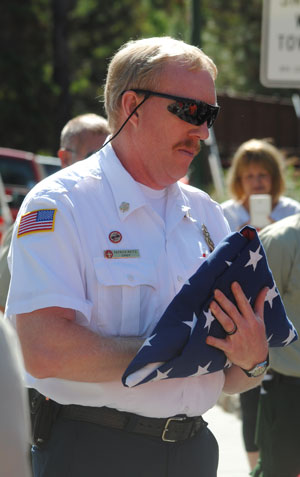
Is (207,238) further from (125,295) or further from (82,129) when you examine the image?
(82,129)

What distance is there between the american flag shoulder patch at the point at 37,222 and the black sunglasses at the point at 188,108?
0.46 m

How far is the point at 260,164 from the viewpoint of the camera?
5.78 metres

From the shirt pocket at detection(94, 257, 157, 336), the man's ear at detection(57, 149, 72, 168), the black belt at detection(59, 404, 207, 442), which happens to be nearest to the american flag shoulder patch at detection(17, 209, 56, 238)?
the shirt pocket at detection(94, 257, 157, 336)

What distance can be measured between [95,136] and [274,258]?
119cm

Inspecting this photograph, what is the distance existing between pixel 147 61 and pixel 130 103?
0.13 m

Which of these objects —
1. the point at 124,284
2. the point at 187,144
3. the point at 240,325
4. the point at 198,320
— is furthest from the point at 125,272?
the point at 187,144

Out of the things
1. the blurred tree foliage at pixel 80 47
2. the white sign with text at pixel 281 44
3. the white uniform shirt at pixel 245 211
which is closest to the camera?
the white sign with text at pixel 281 44

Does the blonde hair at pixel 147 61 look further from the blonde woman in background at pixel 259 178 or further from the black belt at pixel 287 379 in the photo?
the blonde woman in background at pixel 259 178

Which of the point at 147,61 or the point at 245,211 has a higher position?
the point at 147,61

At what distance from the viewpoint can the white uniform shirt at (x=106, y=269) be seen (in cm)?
229

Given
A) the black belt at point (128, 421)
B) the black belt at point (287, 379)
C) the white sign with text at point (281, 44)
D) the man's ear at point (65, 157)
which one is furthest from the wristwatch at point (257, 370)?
the white sign with text at point (281, 44)

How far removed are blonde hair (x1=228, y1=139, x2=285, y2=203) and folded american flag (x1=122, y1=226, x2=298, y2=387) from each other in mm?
3485

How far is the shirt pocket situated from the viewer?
7.70ft

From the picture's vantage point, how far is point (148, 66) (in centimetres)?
246
